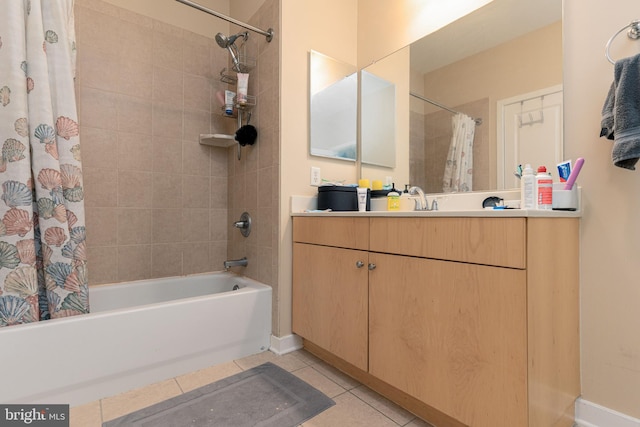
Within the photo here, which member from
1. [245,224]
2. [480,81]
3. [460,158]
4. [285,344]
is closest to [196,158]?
[245,224]

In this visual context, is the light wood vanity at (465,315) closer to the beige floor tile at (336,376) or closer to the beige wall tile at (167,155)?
the beige floor tile at (336,376)

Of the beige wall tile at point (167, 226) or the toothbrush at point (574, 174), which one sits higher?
the toothbrush at point (574, 174)

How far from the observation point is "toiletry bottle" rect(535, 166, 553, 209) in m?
1.11

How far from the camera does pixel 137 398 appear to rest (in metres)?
1.33

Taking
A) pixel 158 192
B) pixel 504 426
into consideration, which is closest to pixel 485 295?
pixel 504 426

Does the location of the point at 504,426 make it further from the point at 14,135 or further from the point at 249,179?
the point at 14,135

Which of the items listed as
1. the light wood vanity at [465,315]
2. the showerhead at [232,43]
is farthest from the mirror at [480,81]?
the showerhead at [232,43]

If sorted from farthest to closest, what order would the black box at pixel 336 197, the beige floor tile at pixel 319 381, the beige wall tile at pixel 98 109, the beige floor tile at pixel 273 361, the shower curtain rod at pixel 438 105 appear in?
the beige wall tile at pixel 98 109
the black box at pixel 336 197
the beige floor tile at pixel 273 361
the shower curtain rod at pixel 438 105
the beige floor tile at pixel 319 381

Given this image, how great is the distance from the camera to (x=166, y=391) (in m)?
1.39

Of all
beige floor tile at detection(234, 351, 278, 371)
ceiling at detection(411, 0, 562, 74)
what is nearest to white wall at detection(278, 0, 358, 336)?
beige floor tile at detection(234, 351, 278, 371)

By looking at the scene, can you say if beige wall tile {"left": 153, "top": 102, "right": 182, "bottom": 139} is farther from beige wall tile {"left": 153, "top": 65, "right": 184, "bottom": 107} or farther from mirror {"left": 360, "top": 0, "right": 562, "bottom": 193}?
mirror {"left": 360, "top": 0, "right": 562, "bottom": 193}

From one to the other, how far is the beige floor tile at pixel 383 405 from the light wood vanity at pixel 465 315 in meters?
0.03

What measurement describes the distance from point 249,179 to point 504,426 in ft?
5.96

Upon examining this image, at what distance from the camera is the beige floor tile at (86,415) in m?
1.17
